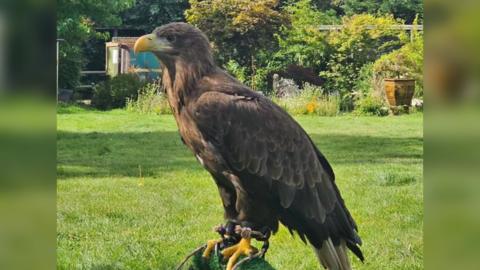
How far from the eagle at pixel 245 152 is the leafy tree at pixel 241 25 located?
196 mm

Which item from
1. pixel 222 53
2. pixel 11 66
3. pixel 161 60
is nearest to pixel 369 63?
pixel 222 53

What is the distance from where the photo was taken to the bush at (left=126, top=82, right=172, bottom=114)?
372 cm

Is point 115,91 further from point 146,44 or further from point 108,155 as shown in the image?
point 146,44

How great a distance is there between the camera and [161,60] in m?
3.52

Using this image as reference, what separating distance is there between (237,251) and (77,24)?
122 centimetres

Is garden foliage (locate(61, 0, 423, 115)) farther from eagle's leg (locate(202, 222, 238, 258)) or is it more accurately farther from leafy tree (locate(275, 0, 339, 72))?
eagle's leg (locate(202, 222, 238, 258))

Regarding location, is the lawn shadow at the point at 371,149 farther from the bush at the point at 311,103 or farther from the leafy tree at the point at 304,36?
the leafy tree at the point at 304,36

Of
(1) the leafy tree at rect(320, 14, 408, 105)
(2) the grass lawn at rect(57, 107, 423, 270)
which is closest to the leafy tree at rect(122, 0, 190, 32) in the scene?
(2) the grass lawn at rect(57, 107, 423, 270)

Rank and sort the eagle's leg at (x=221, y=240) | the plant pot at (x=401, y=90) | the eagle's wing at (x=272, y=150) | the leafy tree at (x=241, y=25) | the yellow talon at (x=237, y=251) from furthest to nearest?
the plant pot at (x=401, y=90), the leafy tree at (x=241, y=25), the eagle's leg at (x=221, y=240), the yellow talon at (x=237, y=251), the eagle's wing at (x=272, y=150)

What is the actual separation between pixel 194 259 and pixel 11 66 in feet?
3.64

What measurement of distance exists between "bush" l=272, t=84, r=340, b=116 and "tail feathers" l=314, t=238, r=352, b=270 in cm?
57

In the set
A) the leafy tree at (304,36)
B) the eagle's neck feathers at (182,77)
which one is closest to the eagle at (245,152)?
the eagle's neck feathers at (182,77)

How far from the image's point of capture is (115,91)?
3877 mm

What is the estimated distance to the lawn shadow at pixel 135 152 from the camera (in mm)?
3852
